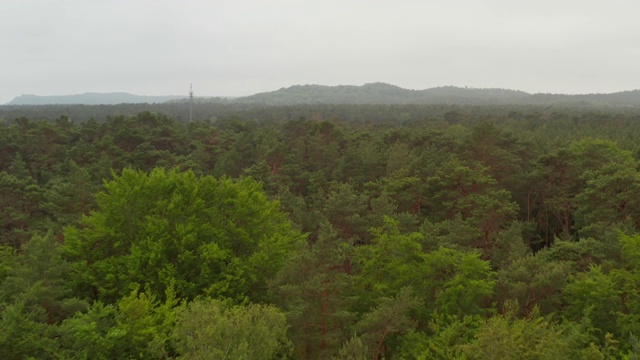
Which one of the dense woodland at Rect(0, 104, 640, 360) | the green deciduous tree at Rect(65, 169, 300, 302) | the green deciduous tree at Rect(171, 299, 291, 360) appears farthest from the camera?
the green deciduous tree at Rect(65, 169, 300, 302)

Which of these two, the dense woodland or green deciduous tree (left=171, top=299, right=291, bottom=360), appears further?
the dense woodland

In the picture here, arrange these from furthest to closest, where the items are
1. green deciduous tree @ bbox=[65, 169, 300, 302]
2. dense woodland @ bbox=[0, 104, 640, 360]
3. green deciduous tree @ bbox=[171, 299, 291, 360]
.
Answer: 1. green deciduous tree @ bbox=[65, 169, 300, 302]
2. dense woodland @ bbox=[0, 104, 640, 360]
3. green deciduous tree @ bbox=[171, 299, 291, 360]

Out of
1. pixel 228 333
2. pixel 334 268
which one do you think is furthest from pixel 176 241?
pixel 228 333

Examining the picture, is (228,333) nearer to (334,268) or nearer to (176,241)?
(334,268)

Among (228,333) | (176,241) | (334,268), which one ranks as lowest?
(334,268)

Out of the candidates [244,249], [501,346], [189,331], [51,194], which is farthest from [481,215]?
[51,194]

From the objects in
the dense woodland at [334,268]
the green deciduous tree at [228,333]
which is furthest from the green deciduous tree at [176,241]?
the green deciduous tree at [228,333]

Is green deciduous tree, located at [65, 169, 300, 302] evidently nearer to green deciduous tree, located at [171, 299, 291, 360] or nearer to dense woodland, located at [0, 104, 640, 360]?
dense woodland, located at [0, 104, 640, 360]

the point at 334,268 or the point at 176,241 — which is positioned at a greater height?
the point at 176,241

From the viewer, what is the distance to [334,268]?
19297 mm

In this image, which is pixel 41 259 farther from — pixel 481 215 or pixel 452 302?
pixel 481 215

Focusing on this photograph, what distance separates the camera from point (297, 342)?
17.5 m

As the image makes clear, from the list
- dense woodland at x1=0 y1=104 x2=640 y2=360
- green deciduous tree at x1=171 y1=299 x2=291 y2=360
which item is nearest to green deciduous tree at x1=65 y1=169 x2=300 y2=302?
dense woodland at x1=0 y1=104 x2=640 y2=360

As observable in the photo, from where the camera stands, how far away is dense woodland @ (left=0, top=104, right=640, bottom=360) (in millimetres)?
14523
